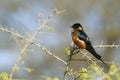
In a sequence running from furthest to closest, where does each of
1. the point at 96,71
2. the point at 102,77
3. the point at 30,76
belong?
the point at 30,76, the point at 96,71, the point at 102,77

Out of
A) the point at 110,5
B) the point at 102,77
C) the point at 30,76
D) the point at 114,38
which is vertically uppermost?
the point at 110,5

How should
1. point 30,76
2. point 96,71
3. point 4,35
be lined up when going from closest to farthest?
point 96,71 < point 30,76 < point 4,35

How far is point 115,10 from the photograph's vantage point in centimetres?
1675

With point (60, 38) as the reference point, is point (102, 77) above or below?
below

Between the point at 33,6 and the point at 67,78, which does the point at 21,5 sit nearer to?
the point at 33,6

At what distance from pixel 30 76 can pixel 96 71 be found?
12272mm

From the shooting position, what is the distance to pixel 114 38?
53.7 ft

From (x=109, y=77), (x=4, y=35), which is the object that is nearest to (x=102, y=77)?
(x=109, y=77)

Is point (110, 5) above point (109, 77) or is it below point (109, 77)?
above

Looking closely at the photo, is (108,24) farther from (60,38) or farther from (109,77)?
(109,77)

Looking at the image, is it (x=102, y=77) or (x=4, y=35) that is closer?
(x=102, y=77)

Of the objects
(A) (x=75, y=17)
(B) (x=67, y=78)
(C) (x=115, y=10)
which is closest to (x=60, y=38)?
(A) (x=75, y=17)

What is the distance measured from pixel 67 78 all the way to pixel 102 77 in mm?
371

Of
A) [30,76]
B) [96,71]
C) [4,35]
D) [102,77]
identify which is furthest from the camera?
[4,35]
